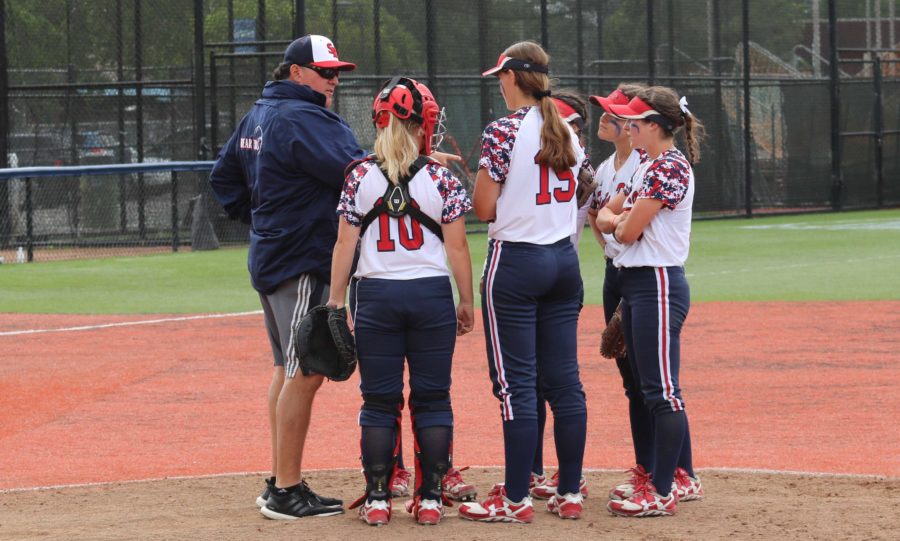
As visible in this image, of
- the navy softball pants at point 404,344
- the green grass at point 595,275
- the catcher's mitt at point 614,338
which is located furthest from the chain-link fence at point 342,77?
the navy softball pants at point 404,344

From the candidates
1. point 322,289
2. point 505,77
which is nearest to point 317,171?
point 322,289

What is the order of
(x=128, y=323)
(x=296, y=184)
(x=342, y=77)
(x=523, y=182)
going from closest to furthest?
(x=523, y=182)
(x=296, y=184)
(x=128, y=323)
(x=342, y=77)

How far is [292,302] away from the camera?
5898 millimetres

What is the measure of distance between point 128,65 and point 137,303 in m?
8.36

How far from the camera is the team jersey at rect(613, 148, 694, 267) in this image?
5699 mm

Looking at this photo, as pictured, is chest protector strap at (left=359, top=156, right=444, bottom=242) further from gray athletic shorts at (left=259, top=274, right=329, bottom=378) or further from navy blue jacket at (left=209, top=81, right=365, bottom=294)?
gray athletic shorts at (left=259, top=274, right=329, bottom=378)

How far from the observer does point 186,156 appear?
72.6 feet

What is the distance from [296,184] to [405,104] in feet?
2.22

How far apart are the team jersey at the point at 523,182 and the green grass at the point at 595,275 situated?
9016mm

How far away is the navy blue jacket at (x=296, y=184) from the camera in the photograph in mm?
5809

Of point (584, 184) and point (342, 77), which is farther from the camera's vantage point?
point (342, 77)

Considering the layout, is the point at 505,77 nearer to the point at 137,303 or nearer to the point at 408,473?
the point at 408,473

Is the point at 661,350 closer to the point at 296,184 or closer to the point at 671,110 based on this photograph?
the point at 671,110

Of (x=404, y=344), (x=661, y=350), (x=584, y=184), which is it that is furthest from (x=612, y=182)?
(x=404, y=344)
